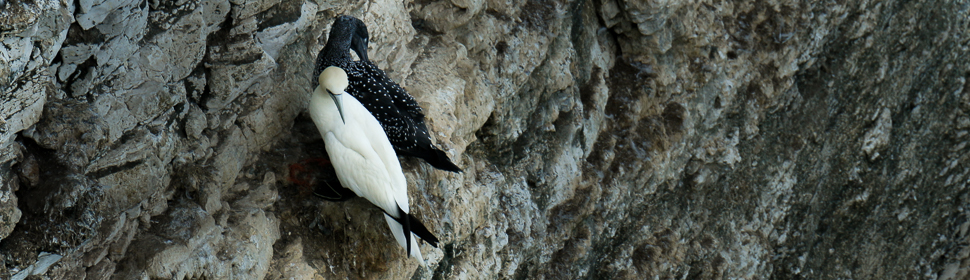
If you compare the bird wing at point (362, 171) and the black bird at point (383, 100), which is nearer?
the bird wing at point (362, 171)

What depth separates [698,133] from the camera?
652cm

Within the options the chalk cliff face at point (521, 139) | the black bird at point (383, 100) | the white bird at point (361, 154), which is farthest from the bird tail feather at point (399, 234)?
the black bird at point (383, 100)

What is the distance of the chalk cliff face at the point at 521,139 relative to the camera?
8.75ft

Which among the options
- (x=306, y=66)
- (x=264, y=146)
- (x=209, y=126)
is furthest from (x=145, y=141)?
(x=306, y=66)

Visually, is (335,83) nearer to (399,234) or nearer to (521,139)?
(399,234)

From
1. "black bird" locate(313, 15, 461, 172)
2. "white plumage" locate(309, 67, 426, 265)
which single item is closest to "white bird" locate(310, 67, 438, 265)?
"white plumage" locate(309, 67, 426, 265)

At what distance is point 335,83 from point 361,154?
0.31m

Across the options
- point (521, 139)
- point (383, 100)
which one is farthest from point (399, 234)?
point (521, 139)

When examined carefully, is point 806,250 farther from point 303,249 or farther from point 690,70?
point 303,249

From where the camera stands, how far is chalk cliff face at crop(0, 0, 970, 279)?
8.75 ft

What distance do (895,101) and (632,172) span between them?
3492 millimetres

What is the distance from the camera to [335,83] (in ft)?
10.4

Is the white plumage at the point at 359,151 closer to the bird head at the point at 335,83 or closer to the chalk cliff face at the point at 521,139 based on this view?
the bird head at the point at 335,83

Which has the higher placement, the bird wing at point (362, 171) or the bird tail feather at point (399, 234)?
the bird wing at point (362, 171)
